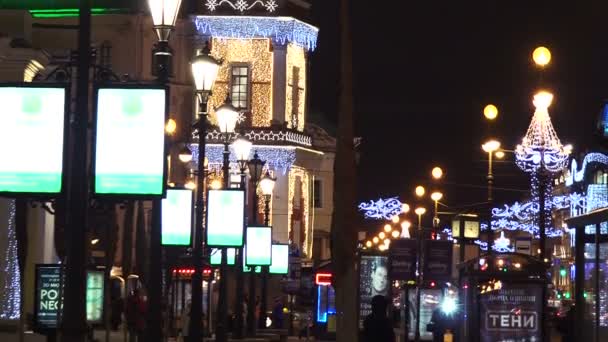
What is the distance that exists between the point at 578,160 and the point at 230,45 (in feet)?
169

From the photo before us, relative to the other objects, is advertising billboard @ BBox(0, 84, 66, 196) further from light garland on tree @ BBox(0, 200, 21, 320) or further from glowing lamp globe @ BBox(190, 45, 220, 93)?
light garland on tree @ BBox(0, 200, 21, 320)

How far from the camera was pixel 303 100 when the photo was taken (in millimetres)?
77000

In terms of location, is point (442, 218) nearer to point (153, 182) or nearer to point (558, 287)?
point (558, 287)

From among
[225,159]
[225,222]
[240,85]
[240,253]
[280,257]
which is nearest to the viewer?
[225,222]

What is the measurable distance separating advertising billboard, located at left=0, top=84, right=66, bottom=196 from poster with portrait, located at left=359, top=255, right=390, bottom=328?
2163cm

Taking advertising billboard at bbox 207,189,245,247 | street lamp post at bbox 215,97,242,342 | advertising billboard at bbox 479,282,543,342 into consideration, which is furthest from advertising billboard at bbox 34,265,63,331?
advertising billboard at bbox 479,282,543,342

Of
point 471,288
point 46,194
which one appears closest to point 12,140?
point 46,194

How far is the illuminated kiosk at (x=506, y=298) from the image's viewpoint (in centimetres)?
2455

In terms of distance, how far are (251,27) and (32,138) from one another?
58.3m

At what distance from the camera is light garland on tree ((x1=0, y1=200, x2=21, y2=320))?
2625 centimetres

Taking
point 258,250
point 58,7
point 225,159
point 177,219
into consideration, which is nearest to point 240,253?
point 258,250

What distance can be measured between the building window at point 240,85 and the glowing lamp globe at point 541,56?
3941 centimetres

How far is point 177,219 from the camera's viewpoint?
89.0 ft

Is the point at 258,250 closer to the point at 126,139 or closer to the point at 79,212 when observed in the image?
the point at 126,139
